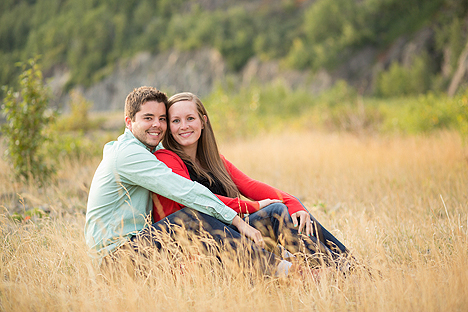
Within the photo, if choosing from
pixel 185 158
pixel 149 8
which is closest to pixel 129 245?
pixel 185 158

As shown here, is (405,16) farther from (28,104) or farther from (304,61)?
(28,104)

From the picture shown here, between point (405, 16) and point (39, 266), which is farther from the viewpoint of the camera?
point (405, 16)

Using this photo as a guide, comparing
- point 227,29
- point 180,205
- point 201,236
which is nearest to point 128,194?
point 180,205

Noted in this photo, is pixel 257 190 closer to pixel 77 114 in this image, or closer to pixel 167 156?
pixel 167 156

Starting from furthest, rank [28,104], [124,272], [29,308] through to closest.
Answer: [28,104], [124,272], [29,308]

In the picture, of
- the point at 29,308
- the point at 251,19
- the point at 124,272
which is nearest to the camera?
the point at 29,308

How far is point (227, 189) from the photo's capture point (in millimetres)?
3156

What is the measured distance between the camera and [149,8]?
179 ft

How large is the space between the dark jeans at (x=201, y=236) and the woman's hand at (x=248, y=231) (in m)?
0.04

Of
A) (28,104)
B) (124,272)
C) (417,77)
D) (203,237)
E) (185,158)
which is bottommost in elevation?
(124,272)

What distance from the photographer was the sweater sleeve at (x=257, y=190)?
2973 millimetres

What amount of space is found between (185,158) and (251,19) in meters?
47.8

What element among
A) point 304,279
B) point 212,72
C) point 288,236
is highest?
point 212,72

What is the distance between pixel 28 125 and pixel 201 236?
459 centimetres
